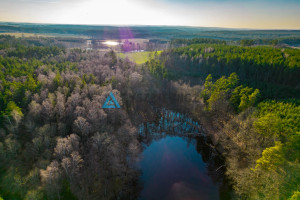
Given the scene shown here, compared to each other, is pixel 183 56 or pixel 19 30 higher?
pixel 19 30

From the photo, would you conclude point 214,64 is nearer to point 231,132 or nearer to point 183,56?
Result: point 183,56

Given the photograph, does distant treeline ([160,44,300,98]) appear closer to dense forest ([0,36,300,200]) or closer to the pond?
dense forest ([0,36,300,200])

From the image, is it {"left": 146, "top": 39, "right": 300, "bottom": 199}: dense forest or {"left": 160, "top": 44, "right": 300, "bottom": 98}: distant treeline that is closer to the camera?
{"left": 146, "top": 39, "right": 300, "bottom": 199}: dense forest

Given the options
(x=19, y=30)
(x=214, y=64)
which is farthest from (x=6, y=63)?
(x=19, y=30)

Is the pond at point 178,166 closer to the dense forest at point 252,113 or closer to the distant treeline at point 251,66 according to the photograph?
the dense forest at point 252,113

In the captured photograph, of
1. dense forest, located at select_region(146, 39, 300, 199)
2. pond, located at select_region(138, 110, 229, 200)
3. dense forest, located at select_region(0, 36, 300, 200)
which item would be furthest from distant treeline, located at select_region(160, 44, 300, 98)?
pond, located at select_region(138, 110, 229, 200)

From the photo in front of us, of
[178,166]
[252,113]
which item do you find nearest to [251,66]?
[252,113]

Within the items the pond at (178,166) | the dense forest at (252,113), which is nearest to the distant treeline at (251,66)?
the dense forest at (252,113)

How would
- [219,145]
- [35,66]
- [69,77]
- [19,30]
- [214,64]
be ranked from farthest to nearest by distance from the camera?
[19,30]
[214,64]
[35,66]
[69,77]
[219,145]
